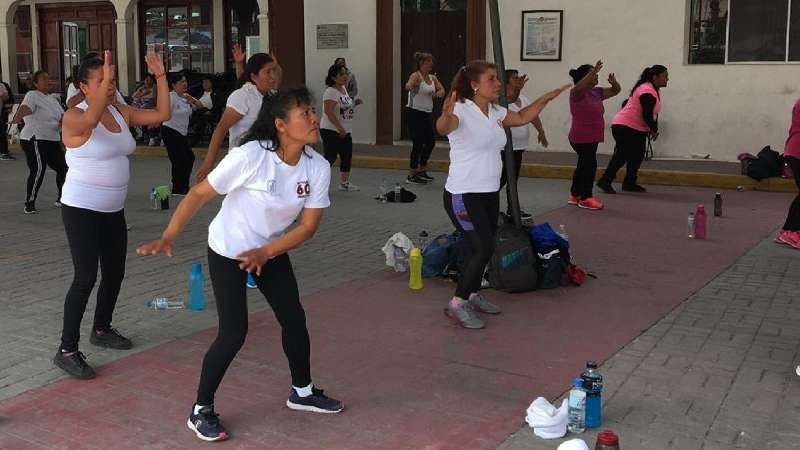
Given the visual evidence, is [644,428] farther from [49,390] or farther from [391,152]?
[391,152]

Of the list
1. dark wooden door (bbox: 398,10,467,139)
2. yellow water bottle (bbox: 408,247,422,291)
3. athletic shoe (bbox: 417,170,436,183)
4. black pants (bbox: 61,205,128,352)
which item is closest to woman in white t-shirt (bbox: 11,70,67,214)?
athletic shoe (bbox: 417,170,436,183)

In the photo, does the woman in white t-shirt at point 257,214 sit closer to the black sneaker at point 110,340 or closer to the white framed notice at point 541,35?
the black sneaker at point 110,340

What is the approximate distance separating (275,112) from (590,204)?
25.8 feet

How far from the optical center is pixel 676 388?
493 cm

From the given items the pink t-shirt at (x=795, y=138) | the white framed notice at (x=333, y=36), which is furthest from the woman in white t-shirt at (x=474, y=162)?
the white framed notice at (x=333, y=36)

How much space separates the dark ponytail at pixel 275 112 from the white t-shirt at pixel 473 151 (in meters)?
1.94

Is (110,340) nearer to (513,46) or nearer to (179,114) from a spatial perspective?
(179,114)

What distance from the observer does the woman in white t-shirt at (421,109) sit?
13.3 m

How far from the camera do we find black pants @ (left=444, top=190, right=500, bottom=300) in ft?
19.6

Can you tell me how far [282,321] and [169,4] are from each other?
67.9ft

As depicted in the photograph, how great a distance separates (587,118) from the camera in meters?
11.1

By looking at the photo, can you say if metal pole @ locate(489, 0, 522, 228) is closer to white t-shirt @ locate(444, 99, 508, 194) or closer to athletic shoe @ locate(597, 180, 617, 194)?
white t-shirt @ locate(444, 99, 508, 194)

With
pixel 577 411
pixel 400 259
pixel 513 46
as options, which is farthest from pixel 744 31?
pixel 577 411

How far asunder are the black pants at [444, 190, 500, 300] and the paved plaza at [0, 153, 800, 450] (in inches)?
14.4
